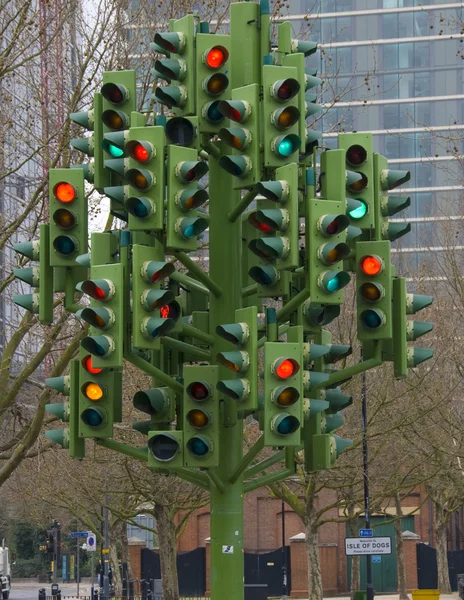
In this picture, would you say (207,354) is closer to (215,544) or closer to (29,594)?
(215,544)

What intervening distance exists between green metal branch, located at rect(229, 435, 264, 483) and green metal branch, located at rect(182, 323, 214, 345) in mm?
1055

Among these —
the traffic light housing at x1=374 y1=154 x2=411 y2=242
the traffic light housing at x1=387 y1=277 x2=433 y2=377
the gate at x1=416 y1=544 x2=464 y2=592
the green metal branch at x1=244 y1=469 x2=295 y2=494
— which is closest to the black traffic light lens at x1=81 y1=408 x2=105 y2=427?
the green metal branch at x1=244 y1=469 x2=295 y2=494

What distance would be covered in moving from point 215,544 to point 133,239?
262cm

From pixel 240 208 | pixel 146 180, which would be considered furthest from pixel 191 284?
pixel 146 180

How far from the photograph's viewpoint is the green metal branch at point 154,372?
9500mm

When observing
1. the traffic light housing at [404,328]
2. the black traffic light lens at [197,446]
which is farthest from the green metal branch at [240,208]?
the black traffic light lens at [197,446]

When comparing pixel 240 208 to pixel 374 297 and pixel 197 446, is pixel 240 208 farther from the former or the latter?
pixel 197 446

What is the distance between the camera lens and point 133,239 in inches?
404

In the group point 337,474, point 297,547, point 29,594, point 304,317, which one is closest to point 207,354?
point 304,317

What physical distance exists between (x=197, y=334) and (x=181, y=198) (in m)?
1.63

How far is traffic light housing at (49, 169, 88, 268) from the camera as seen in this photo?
31.9 ft

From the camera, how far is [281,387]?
8.73 m

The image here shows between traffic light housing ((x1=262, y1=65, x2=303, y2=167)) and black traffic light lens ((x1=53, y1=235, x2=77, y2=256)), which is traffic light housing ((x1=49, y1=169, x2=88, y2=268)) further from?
traffic light housing ((x1=262, y1=65, x2=303, y2=167))

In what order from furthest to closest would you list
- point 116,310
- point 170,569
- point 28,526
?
1. point 28,526
2. point 170,569
3. point 116,310
